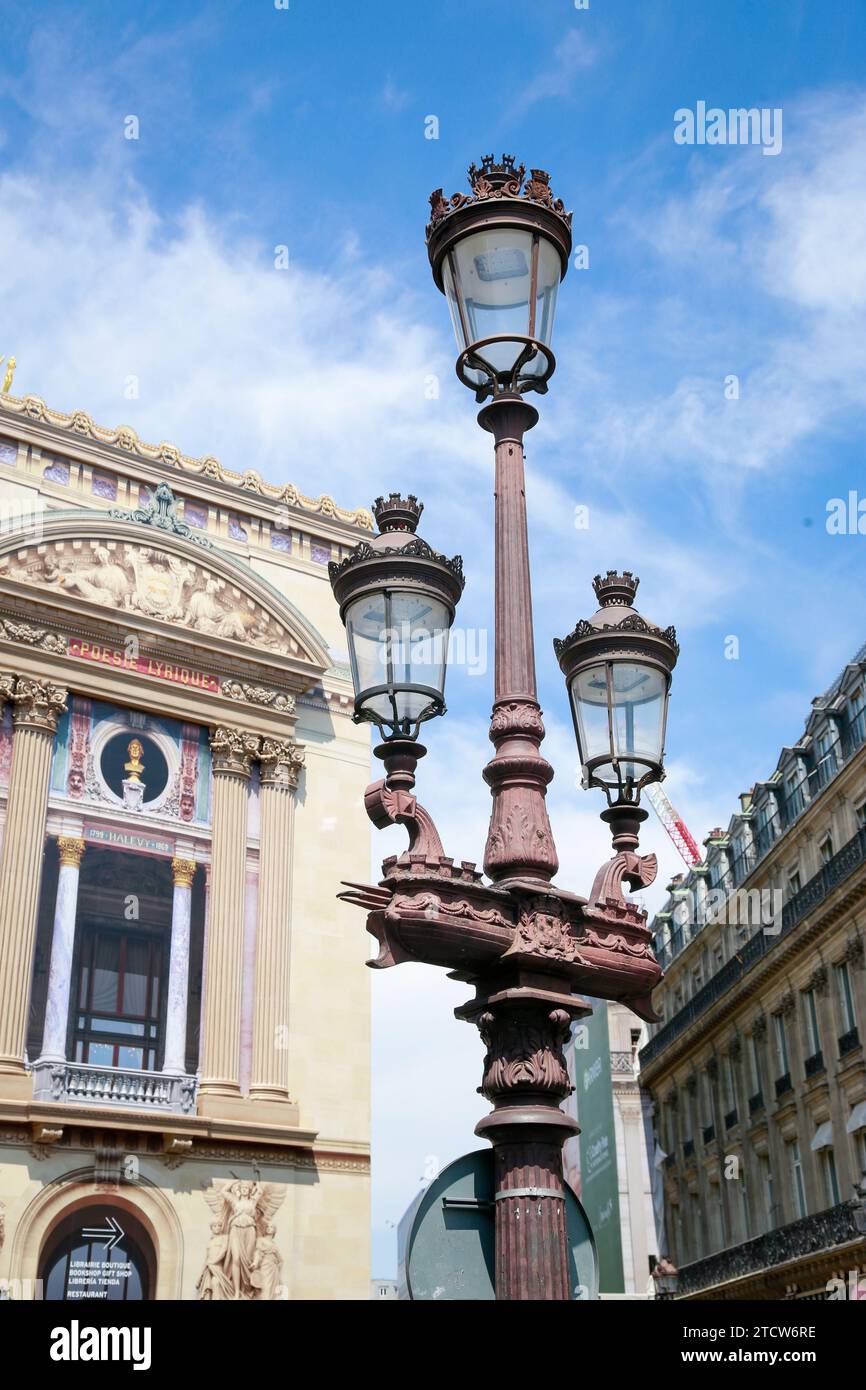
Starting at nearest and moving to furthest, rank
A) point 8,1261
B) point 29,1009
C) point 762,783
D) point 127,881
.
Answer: point 8,1261
point 29,1009
point 127,881
point 762,783

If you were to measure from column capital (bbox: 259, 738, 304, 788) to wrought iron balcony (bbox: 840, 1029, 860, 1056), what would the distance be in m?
15.4

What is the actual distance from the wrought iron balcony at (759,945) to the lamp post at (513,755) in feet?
85.1

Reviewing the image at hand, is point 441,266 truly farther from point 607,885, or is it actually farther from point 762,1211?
point 762,1211

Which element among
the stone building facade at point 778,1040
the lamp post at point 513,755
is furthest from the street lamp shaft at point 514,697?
the stone building facade at point 778,1040

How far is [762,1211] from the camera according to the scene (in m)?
39.5

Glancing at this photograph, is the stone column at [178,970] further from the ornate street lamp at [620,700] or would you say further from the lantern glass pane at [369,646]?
the lantern glass pane at [369,646]

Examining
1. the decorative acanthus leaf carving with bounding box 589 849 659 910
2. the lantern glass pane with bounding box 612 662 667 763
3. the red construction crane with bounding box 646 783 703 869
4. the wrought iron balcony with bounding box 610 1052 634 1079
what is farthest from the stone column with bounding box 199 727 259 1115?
the red construction crane with bounding box 646 783 703 869

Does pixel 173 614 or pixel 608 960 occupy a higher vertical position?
pixel 173 614

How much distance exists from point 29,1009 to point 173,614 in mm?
8122

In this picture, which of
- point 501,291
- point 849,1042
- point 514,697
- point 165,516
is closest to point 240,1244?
point 165,516

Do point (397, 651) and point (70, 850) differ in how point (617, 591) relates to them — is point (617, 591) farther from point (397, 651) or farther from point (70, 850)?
point (70, 850)

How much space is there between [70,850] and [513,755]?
1906 centimetres

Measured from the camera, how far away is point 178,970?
24.9 meters
